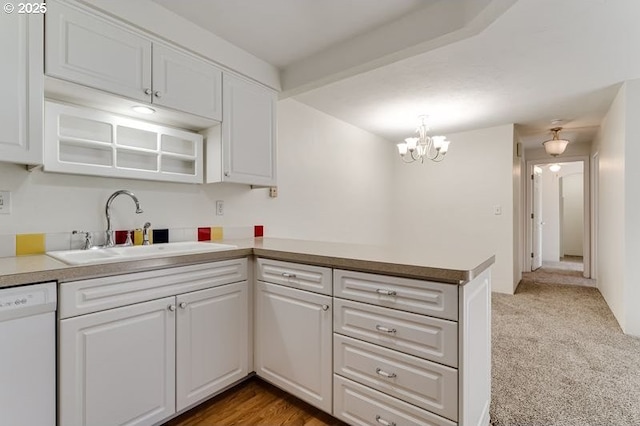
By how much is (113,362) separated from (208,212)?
122cm

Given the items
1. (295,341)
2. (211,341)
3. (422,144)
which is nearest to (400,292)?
(295,341)

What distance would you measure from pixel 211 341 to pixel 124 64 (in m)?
1.56

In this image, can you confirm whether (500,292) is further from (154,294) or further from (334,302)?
(154,294)

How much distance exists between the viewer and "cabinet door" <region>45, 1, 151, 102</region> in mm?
1407

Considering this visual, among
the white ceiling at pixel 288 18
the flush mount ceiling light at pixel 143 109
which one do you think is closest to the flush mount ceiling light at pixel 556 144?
the white ceiling at pixel 288 18

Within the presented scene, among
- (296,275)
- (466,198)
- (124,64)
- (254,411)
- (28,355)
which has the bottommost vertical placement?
(254,411)

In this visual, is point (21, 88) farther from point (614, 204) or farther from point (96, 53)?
point (614, 204)

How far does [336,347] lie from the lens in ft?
5.00

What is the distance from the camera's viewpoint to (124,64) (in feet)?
5.33

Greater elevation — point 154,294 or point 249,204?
point 249,204

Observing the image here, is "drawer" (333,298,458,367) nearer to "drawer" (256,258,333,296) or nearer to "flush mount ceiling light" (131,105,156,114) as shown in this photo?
"drawer" (256,258,333,296)

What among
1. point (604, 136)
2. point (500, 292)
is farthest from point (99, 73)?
point (604, 136)

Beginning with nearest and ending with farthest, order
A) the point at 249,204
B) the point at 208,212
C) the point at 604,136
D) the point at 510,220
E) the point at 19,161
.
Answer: the point at 19,161 < the point at 208,212 < the point at 249,204 < the point at 604,136 < the point at 510,220

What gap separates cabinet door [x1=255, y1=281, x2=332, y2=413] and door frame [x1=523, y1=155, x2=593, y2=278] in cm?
522
